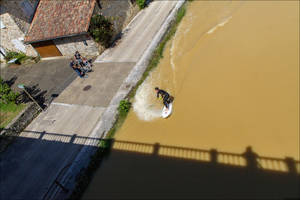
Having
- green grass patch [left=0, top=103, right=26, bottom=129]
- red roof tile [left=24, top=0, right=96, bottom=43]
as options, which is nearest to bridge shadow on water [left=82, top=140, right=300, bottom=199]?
green grass patch [left=0, top=103, right=26, bottom=129]

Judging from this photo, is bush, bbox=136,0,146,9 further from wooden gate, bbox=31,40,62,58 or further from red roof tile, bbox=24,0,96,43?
wooden gate, bbox=31,40,62,58

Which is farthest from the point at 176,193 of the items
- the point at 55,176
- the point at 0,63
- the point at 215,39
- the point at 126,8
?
the point at 0,63

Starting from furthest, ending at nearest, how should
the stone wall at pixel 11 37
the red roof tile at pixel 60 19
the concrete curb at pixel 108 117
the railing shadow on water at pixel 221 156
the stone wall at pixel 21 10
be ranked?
the stone wall at pixel 11 37 → the stone wall at pixel 21 10 → the red roof tile at pixel 60 19 → the concrete curb at pixel 108 117 → the railing shadow on water at pixel 221 156

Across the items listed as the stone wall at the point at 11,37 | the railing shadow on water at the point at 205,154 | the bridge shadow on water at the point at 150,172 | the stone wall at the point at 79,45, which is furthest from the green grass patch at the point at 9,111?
the stone wall at the point at 11,37

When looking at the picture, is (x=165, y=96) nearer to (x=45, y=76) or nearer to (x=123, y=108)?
(x=123, y=108)

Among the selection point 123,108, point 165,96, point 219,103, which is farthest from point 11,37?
point 219,103

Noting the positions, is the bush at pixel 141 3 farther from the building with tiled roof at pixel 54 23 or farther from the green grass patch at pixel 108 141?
the green grass patch at pixel 108 141

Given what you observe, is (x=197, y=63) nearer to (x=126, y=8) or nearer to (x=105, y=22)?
(x=105, y=22)
